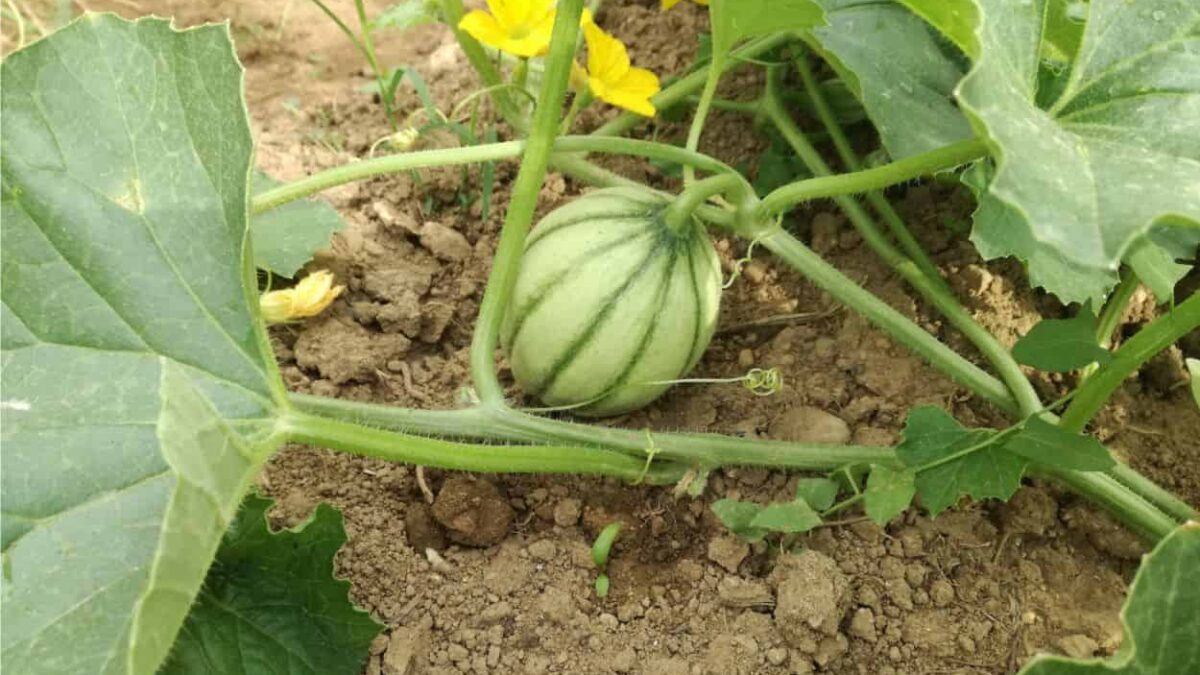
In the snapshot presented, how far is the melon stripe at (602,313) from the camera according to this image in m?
1.54

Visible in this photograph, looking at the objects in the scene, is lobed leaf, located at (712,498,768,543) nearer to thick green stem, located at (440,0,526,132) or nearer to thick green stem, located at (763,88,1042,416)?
thick green stem, located at (763,88,1042,416)

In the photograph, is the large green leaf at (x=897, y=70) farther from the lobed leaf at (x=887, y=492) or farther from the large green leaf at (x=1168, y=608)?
the large green leaf at (x=1168, y=608)

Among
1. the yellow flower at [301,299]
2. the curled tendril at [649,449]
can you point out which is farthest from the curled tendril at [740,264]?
the yellow flower at [301,299]

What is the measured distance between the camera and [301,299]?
5.77ft

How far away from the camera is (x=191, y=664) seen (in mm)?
1334

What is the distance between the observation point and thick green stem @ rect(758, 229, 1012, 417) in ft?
5.55

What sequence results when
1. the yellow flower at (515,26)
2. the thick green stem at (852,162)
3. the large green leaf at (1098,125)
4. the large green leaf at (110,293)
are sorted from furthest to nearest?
the thick green stem at (852,162), the yellow flower at (515,26), the large green leaf at (110,293), the large green leaf at (1098,125)

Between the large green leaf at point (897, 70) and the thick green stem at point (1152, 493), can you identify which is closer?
the large green leaf at point (897, 70)

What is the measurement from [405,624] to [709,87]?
887mm

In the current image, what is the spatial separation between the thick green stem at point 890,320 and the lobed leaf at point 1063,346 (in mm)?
214

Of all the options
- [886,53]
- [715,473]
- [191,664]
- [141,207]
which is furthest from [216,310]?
[886,53]

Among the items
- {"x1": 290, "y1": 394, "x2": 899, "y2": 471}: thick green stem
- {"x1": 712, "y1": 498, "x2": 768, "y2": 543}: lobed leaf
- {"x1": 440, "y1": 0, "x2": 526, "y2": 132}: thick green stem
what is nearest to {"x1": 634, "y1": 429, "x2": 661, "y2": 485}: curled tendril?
{"x1": 290, "y1": 394, "x2": 899, "y2": 471}: thick green stem

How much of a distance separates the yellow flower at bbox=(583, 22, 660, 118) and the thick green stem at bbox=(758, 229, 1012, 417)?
30cm

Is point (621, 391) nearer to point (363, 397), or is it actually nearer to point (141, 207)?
point (363, 397)
